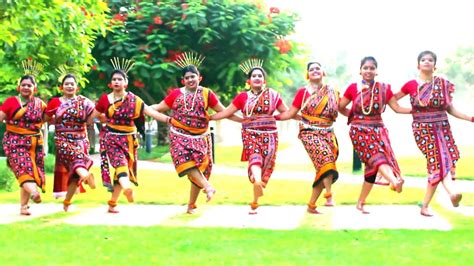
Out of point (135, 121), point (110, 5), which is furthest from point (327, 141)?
point (110, 5)

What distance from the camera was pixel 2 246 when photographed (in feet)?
20.4

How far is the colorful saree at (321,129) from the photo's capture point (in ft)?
26.9

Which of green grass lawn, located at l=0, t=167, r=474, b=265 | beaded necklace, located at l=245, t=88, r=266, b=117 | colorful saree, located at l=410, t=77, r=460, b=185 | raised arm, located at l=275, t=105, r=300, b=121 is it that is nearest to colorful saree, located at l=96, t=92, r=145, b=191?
green grass lawn, located at l=0, t=167, r=474, b=265

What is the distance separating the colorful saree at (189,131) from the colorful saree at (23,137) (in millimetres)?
1738

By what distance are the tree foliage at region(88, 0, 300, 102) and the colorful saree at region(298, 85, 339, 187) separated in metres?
10.8

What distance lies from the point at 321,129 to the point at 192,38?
12233mm

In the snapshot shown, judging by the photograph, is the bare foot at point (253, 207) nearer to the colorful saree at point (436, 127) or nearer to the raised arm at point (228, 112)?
the raised arm at point (228, 112)

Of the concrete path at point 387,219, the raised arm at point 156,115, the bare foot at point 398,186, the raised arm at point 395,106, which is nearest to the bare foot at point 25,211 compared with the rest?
the raised arm at point 156,115

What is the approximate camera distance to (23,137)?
28.1 feet

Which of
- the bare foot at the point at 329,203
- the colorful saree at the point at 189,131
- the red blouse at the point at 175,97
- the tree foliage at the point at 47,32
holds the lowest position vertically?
the bare foot at the point at 329,203

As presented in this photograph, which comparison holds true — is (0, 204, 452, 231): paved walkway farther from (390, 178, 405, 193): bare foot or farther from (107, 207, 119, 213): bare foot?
(390, 178, 405, 193): bare foot

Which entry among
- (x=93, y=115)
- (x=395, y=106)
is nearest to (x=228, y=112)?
(x=93, y=115)

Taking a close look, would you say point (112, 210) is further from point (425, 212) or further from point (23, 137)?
point (425, 212)

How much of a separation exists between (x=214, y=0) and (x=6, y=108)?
11765mm
